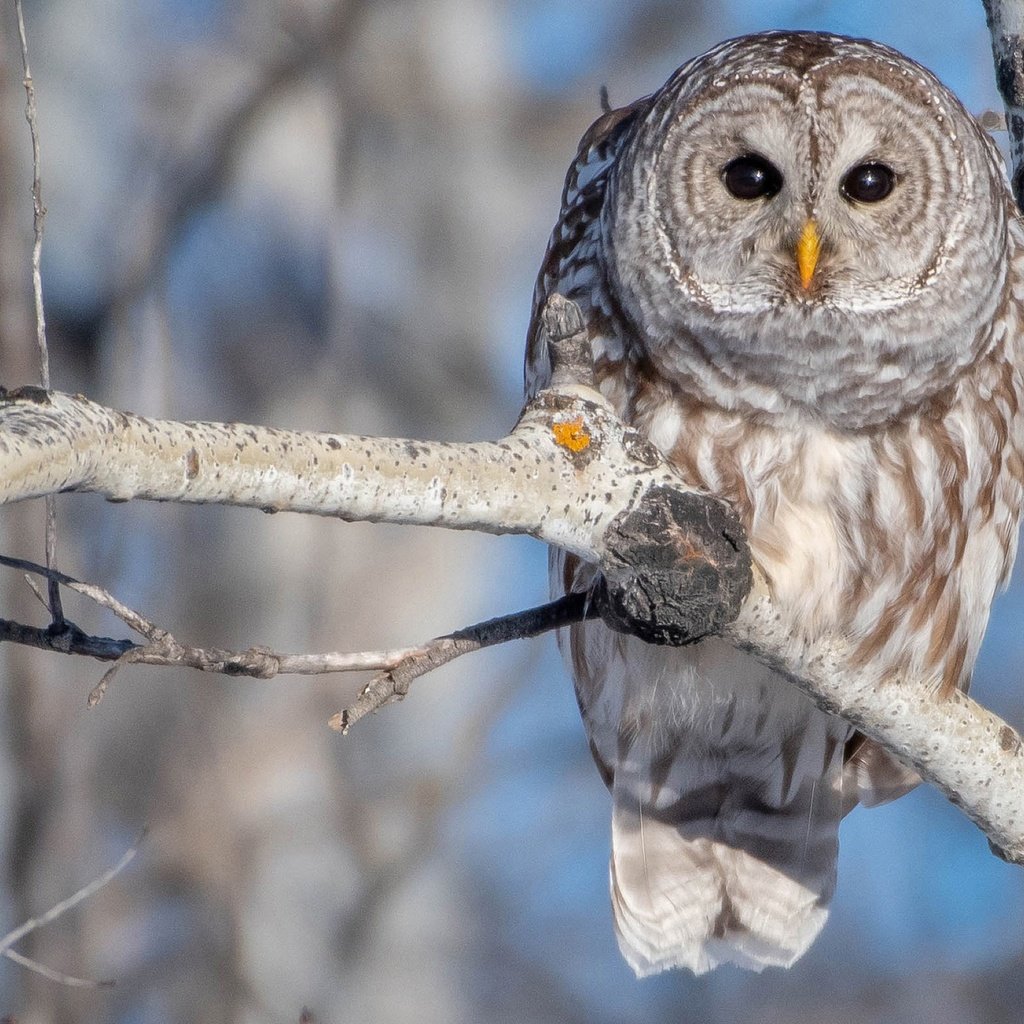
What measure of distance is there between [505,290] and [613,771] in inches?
152

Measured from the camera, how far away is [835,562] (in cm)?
349

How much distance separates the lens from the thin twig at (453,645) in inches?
98.3

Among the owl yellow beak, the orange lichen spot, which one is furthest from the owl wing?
the orange lichen spot

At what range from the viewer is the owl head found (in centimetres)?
328

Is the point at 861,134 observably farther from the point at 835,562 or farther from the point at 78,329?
the point at 78,329

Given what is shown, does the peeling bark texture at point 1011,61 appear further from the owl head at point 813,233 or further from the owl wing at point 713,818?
the owl wing at point 713,818

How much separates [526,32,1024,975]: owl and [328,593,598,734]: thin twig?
1.55 ft

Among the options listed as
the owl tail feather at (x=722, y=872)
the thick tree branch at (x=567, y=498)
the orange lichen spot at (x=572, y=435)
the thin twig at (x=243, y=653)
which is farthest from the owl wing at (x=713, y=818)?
the orange lichen spot at (x=572, y=435)

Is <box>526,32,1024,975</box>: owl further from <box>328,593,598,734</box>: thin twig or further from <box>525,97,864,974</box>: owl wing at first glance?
<box>525,97,864,974</box>: owl wing

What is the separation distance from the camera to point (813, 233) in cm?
324

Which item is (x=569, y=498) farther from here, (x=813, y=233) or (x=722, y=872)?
(x=722, y=872)

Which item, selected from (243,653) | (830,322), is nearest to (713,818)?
(830,322)

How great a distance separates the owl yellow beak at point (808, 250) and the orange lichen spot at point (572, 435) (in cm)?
93

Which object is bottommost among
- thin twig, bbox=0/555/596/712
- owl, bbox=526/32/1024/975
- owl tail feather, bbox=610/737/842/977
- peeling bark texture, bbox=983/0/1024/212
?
owl tail feather, bbox=610/737/842/977
